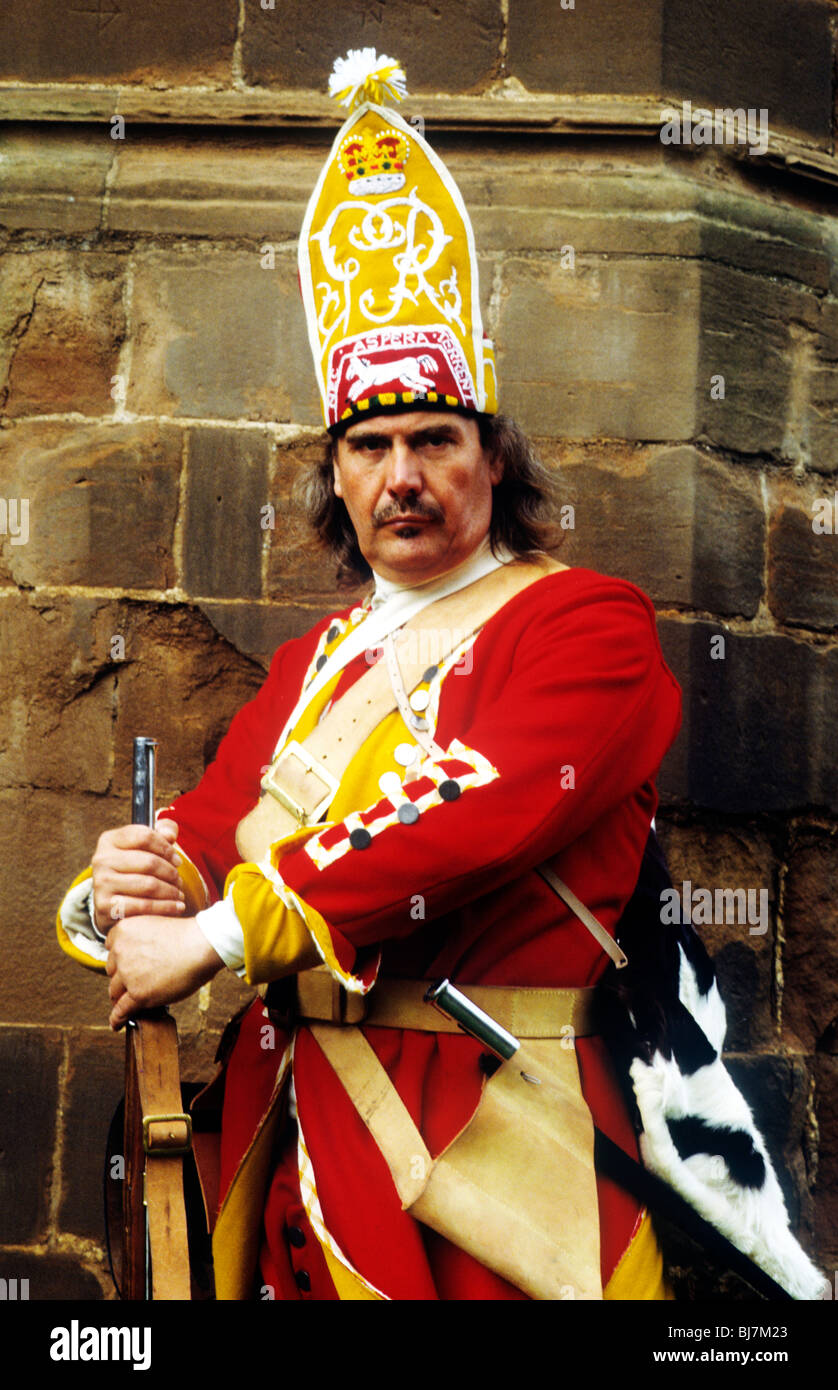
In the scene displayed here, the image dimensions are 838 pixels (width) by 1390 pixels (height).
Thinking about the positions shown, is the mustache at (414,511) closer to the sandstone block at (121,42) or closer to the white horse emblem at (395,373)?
the white horse emblem at (395,373)

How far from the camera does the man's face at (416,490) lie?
90.7 inches

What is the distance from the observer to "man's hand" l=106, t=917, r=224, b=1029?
6.42 ft

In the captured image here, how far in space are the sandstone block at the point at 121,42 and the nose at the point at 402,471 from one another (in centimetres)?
160

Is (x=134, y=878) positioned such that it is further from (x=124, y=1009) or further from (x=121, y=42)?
(x=121, y=42)

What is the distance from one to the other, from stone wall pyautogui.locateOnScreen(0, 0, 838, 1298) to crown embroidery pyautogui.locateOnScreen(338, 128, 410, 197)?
878 millimetres

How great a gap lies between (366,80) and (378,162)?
6.9 inches

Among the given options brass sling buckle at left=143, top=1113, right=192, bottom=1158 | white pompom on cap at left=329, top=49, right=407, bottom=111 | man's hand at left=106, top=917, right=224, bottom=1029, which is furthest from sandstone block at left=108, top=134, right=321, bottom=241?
brass sling buckle at left=143, top=1113, right=192, bottom=1158

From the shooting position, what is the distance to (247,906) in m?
1.90

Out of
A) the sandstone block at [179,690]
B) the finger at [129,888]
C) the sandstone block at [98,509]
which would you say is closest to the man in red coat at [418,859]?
the finger at [129,888]

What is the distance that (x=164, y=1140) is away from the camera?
193cm
